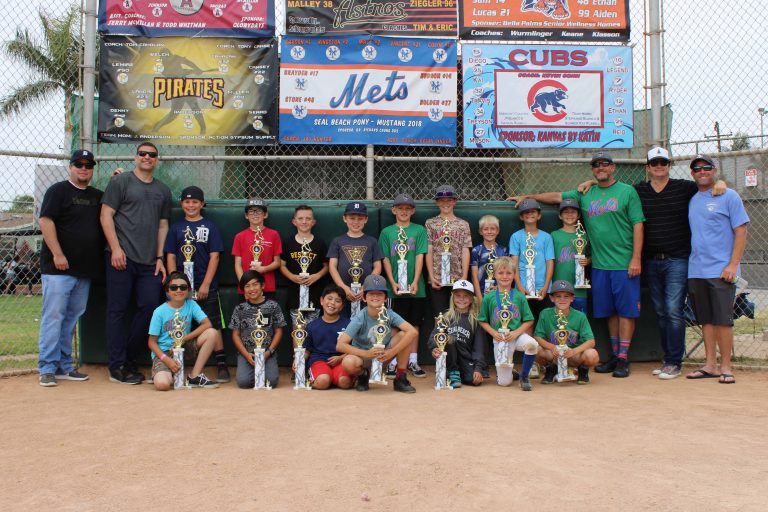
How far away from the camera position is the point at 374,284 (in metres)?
5.55

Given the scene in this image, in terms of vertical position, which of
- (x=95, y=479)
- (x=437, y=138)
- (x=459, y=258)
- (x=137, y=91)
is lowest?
(x=95, y=479)

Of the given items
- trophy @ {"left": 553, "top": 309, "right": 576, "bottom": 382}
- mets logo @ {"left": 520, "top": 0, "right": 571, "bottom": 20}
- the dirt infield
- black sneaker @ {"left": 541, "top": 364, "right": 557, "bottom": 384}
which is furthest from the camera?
mets logo @ {"left": 520, "top": 0, "right": 571, "bottom": 20}

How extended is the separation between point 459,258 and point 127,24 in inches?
168

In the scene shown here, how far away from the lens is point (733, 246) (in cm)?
584

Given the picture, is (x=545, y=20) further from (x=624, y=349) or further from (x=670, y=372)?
(x=670, y=372)

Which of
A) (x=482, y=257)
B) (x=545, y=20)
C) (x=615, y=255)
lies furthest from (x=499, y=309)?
Result: (x=545, y=20)

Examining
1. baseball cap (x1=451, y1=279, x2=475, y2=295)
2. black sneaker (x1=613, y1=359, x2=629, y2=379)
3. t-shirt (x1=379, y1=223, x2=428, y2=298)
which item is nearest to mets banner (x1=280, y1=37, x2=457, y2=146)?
t-shirt (x1=379, y1=223, x2=428, y2=298)

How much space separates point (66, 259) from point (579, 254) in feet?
15.7

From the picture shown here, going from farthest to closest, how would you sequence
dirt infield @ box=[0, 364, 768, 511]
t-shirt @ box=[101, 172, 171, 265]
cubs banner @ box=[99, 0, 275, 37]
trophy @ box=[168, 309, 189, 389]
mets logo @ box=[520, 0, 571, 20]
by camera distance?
mets logo @ box=[520, 0, 571, 20] → cubs banner @ box=[99, 0, 275, 37] → t-shirt @ box=[101, 172, 171, 265] → trophy @ box=[168, 309, 189, 389] → dirt infield @ box=[0, 364, 768, 511]

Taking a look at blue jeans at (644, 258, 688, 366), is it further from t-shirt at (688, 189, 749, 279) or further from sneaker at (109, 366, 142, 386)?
sneaker at (109, 366, 142, 386)

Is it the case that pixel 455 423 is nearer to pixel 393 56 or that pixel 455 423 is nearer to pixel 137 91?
pixel 393 56

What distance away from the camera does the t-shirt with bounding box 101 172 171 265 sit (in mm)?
5926

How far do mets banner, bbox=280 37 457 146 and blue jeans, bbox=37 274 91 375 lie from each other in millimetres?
2552

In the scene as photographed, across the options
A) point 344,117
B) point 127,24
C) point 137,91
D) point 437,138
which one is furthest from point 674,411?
point 127,24
